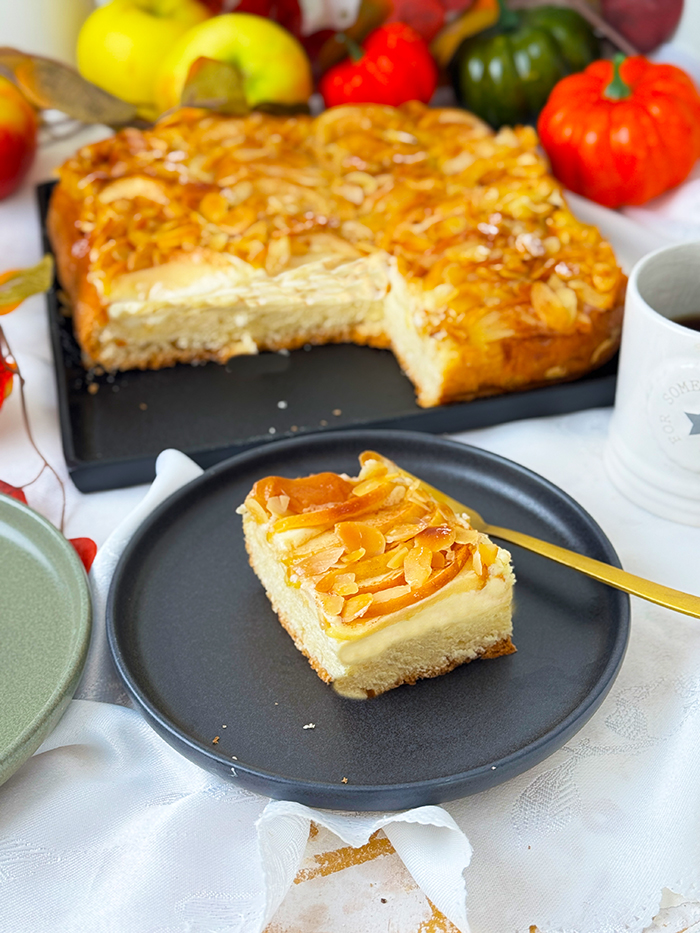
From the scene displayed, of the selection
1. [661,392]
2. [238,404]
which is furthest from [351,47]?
[661,392]

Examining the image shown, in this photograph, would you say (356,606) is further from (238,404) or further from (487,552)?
(238,404)

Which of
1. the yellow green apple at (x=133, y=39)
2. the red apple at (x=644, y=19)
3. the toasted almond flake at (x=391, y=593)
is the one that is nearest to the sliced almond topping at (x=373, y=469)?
the toasted almond flake at (x=391, y=593)

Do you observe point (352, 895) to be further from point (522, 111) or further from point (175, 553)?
point (522, 111)

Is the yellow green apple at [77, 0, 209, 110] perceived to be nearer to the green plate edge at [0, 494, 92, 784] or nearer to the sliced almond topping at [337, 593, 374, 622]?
the green plate edge at [0, 494, 92, 784]

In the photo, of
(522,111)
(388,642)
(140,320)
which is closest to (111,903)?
(388,642)

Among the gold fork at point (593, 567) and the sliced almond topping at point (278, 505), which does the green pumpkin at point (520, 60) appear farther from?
the sliced almond topping at point (278, 505)
